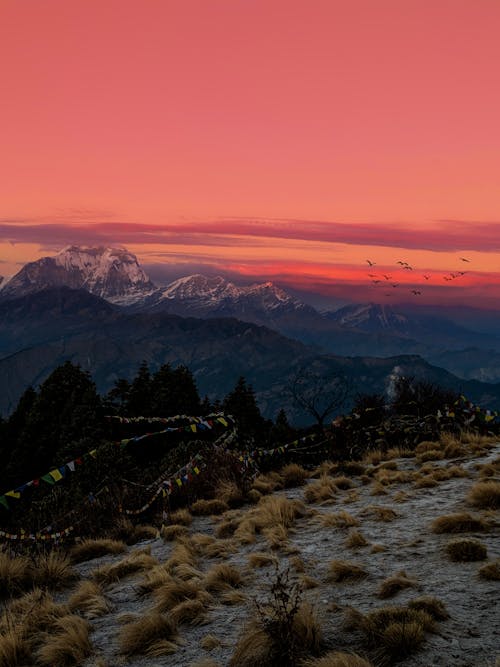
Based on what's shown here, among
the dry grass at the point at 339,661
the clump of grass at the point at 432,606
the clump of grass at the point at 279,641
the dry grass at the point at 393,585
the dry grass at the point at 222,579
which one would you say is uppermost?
the dry grass at the point at 339,661

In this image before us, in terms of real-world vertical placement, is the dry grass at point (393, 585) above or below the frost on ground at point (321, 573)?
above

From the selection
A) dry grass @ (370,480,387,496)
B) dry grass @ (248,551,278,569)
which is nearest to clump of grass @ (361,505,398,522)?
dry grass @ (370,480,387,496)

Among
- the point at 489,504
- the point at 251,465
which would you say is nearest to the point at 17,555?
the point at 251,465

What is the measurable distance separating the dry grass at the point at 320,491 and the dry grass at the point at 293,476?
791mm

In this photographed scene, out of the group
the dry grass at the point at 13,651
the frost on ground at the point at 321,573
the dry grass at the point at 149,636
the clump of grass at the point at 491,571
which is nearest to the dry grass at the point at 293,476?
the frost on ground at the point at 321,573

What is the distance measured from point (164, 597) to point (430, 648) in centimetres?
383

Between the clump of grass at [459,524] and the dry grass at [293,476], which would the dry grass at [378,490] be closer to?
the dry grass at [293,476]

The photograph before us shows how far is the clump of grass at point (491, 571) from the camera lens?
→ 685cm

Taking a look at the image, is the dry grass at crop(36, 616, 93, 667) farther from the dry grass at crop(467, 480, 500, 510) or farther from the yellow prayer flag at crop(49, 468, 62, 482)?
the dry grass at crop(467, 480, 500, 510)

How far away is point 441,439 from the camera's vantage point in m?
18.0

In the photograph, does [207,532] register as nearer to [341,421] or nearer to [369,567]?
[369,567]

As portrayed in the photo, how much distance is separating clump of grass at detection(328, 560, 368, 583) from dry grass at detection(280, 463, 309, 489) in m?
7.31

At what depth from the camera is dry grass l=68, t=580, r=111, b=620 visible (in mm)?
7621

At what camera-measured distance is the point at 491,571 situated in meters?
6.93
